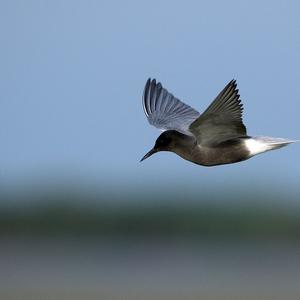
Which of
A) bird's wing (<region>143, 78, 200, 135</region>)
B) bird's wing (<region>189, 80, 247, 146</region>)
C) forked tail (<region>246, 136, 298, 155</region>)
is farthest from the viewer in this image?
bird's wing (<region>143, 78, 200, 135</region>)

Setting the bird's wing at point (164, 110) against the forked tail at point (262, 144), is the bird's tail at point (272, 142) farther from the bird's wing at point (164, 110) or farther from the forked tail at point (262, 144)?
the bird's wing at point (164, 110)

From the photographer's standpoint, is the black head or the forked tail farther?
the black head

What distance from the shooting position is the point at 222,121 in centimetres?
1633

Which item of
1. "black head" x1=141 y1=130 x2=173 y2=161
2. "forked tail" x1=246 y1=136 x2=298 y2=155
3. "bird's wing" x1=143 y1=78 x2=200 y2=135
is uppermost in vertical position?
"bird's wing" x1=143 y1=78 x2=200 y2=135

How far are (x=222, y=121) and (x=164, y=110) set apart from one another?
247 cm

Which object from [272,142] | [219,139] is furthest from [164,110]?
[272,142]

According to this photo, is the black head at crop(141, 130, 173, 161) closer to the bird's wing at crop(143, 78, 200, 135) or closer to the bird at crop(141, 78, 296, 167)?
the bird at crop(141, 78, 296, 167)

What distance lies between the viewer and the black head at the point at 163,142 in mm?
17078

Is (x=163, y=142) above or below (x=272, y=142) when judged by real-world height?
above

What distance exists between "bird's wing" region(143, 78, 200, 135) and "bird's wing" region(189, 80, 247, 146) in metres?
1.32

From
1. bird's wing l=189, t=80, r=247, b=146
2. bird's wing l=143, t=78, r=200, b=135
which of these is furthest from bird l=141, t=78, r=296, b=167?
bird's wing l=143, t=78, r=200, b=135

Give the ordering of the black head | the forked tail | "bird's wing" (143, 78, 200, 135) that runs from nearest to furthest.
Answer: the forked tail → the black head → "bird's wing" (143, 78, 200, 135)

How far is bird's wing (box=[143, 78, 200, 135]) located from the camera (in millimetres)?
18219

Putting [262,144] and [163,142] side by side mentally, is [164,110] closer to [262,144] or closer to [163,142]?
[163,142]
